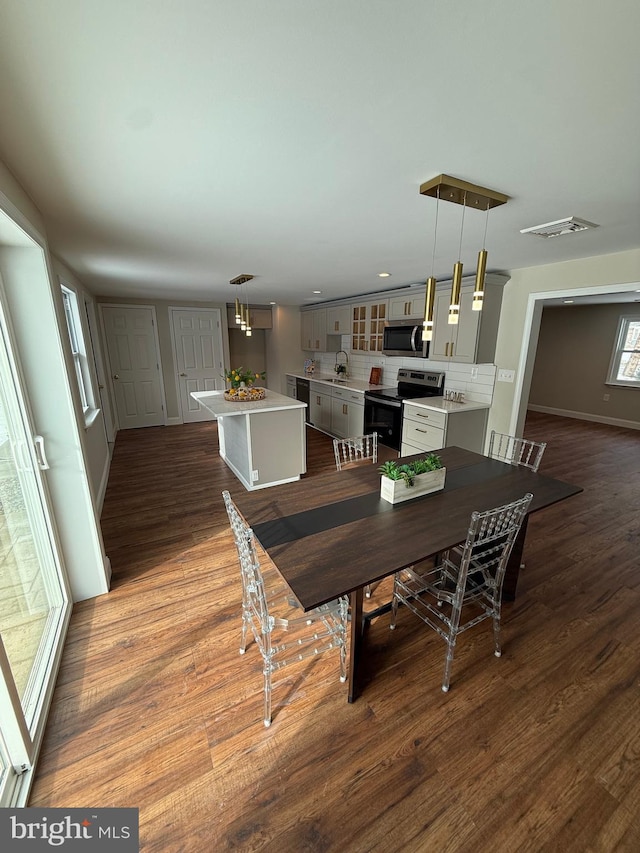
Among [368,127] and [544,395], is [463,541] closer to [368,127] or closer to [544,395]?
[368,127]

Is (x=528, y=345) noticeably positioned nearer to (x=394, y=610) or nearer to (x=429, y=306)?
(x=429, y=306)

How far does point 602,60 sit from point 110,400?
638 centimetres

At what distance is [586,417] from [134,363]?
8.91m

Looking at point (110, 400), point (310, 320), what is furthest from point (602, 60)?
point (110, 400)

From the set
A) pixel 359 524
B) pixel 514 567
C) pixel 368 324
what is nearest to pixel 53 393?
pixel 359 524

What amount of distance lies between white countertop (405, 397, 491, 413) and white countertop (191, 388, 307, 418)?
1385 millimetres

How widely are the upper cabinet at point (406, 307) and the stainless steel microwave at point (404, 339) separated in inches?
4.3

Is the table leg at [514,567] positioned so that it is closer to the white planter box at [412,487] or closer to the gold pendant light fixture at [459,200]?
the white planter box at [412,487]

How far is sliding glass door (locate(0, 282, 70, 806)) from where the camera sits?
1.31m

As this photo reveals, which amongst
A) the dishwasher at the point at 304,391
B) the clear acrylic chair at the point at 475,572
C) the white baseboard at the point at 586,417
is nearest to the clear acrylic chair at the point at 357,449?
the clear acrylic chair at the point at 475,572

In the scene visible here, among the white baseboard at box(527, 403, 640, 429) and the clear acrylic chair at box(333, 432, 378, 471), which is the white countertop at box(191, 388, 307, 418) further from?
the white baseboard at box(527, 403, 640, 429)

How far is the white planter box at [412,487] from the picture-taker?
1906mm

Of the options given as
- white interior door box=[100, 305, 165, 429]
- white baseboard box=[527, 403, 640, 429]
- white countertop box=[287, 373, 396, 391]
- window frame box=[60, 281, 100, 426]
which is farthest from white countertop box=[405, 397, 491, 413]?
white interior door box=[100, 305, 165, 429]

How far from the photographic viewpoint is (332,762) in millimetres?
1392
